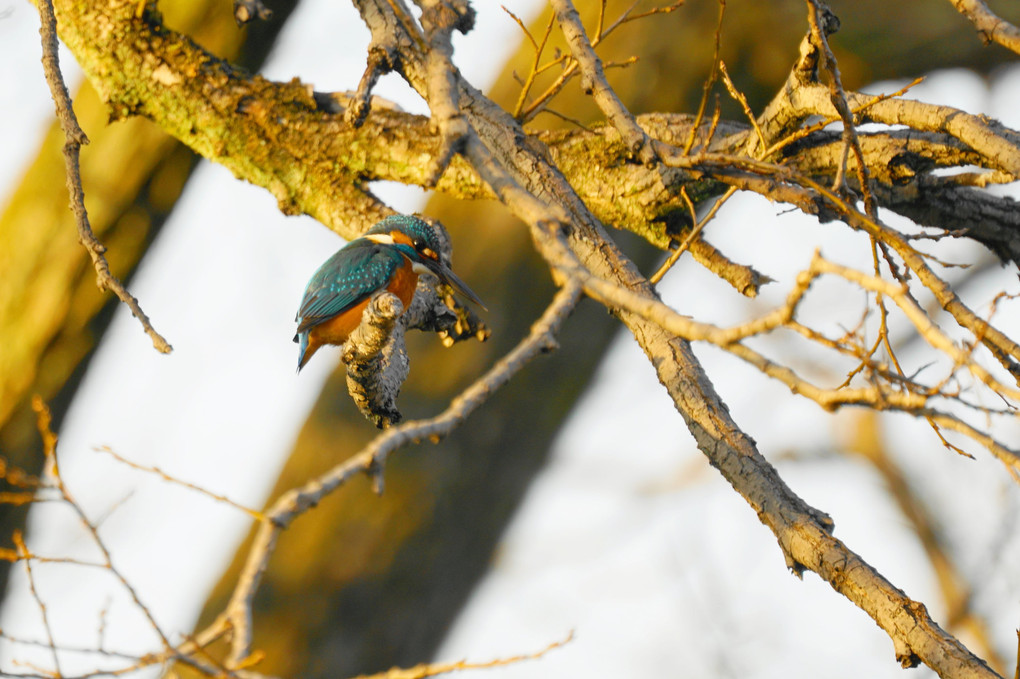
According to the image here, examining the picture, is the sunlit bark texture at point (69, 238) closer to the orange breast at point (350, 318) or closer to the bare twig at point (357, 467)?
the orange breast at point (350, 318)

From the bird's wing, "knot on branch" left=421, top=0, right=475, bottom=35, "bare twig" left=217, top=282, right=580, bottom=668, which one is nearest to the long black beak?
the bird's wing

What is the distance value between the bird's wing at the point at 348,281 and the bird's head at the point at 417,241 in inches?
1.7

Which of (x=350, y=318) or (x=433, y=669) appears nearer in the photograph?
(x=433, y=669)

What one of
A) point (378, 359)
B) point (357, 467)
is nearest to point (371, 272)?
point (378, 359)

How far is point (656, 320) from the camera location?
104cm

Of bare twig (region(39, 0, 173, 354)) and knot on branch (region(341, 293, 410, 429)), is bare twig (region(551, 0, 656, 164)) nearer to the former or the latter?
knot on branch (region(341, 293, 410, 429))

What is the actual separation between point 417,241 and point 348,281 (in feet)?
0.89

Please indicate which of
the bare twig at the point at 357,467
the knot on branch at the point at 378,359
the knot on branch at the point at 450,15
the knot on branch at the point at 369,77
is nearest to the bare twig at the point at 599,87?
the knot on branch at the point at 450,15

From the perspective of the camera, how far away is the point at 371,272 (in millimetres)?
2543

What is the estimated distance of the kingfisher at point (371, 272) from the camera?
2529mm

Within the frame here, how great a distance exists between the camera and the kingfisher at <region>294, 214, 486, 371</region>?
253 cm

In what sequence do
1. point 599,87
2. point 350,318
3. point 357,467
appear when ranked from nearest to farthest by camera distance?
point 357,467, point 599,87, point 350,318

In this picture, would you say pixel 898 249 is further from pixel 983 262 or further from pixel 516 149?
pixel 983 262

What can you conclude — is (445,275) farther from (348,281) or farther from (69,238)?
(69,238)
